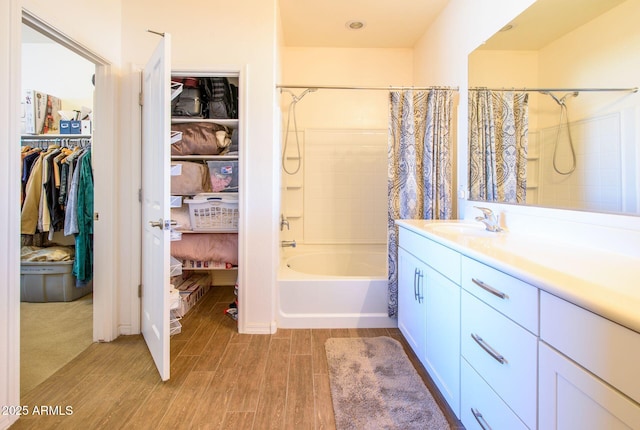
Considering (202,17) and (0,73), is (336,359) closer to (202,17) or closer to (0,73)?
(0,73)

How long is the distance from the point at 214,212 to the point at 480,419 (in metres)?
2.16

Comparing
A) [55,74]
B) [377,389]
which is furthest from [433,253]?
[55,74]

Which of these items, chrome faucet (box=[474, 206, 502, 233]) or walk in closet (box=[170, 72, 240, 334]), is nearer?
chrome faucet (box=[474, 206, 502, 233])

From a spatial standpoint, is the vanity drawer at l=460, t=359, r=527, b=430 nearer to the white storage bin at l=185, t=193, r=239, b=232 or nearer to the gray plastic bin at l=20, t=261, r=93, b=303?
the white storage bin at l=185, t=193, r=239, b=232

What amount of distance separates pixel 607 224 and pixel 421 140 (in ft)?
4.29

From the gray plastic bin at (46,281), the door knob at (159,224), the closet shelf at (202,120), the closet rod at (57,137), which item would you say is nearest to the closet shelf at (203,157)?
the closet shelf at (202,120)

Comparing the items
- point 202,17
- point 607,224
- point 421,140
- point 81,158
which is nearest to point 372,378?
point 607,224

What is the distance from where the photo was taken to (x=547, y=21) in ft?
4.61

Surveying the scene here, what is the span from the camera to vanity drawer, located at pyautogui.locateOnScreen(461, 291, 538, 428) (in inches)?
33.5

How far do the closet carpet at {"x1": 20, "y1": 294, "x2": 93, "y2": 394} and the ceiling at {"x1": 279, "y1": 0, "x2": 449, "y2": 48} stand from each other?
3.08 meters

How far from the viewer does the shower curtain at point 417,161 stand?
2.16m

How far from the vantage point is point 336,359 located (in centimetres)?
185

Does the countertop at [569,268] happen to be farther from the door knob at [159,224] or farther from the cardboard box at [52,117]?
the cardboard box at [52,117]

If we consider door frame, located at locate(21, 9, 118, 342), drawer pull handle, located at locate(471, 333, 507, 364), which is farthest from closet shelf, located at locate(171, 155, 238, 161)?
drawer pull handle, located at locate(471, 333, 507, 364)
